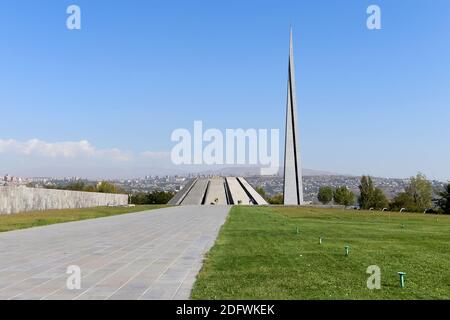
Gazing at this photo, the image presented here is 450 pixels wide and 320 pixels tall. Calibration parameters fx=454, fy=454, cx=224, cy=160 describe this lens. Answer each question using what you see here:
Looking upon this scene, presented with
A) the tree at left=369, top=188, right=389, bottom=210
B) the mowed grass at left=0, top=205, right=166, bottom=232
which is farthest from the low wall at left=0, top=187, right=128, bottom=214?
the tree at left=369, top=188, right=389, bottom=210

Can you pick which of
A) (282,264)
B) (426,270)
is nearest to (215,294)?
(282,264)

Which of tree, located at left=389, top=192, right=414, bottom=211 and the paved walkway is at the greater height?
the paved walkway

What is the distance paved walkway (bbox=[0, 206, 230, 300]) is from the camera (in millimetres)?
7172

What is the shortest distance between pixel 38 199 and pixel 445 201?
174 feet

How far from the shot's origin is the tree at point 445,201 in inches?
2340

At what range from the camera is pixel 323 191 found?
344 ft

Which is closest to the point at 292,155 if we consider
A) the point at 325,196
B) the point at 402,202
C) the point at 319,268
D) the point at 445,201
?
the point at 402,202

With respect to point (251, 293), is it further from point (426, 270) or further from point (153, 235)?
point (153, 235)

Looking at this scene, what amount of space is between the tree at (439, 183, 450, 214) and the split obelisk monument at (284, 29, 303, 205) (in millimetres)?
18811

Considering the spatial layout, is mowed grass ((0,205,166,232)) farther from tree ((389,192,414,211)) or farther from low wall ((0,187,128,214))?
tree ((389,192,414,211))

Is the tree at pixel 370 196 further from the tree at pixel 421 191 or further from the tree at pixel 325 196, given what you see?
the tree at pixel 325 196

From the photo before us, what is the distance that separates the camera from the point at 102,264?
33.1 feet

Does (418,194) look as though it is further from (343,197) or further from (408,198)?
(343,197)
